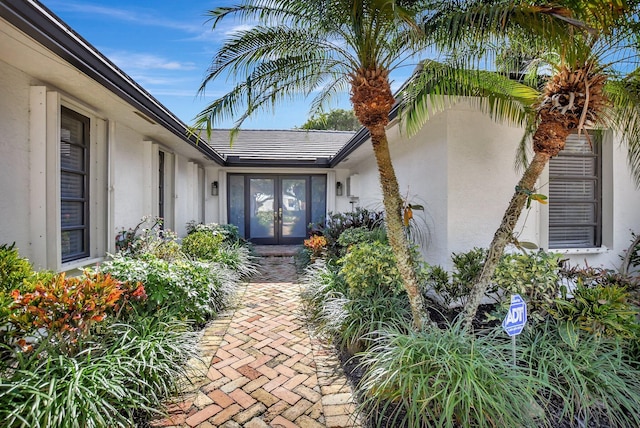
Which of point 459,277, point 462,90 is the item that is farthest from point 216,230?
point 462,90

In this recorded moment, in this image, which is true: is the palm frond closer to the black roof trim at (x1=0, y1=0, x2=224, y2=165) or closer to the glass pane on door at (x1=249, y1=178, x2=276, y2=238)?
the black roof trim at (x1=0, y1=0, x2=224, y2=165)

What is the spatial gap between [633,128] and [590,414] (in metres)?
3.58

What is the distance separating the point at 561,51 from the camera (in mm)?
2785

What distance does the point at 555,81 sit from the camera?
326 cm

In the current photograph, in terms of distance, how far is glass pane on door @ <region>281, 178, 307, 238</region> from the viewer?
12.0 meters

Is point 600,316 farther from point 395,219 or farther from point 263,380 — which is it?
point 263,380

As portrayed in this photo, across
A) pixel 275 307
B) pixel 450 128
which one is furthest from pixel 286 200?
pixel 450 128

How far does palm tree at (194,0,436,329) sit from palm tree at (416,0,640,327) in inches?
19.1

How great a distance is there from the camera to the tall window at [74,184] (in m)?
4.48

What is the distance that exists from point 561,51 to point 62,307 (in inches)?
190

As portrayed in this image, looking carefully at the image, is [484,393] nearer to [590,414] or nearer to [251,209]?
[590,414]

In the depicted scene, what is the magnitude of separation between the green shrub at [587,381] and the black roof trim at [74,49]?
16.9ft

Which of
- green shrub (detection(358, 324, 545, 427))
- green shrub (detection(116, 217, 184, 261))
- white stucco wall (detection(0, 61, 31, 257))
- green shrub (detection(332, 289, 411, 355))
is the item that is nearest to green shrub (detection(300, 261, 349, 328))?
green shrub (detection(332, 289, 411, 355))

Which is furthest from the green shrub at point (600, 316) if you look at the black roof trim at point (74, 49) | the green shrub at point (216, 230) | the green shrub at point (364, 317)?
the green shrub at point (216, 230)
